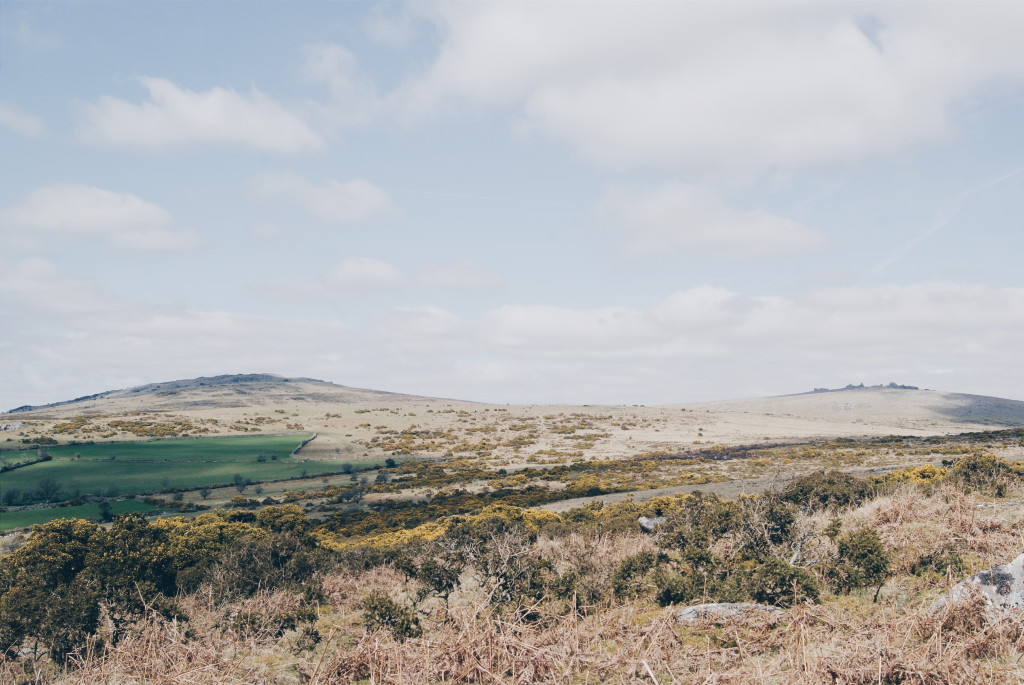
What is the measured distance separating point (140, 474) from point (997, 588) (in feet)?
206

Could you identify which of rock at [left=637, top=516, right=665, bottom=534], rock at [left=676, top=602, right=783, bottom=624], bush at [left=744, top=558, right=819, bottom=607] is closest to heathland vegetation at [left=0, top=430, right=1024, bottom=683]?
bush at [left=744, top=558, right=819, bottom=607]

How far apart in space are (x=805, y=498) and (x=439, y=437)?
224 feet

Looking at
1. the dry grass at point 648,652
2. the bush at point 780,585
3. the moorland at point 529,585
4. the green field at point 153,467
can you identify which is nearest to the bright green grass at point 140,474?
the green field at point 153,467

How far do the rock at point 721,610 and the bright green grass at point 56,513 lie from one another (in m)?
41.4

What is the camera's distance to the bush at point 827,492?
20234 mm

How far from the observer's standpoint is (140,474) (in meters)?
53.2

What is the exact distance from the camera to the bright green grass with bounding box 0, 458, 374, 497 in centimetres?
4781

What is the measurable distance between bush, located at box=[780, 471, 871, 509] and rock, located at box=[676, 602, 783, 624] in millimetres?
12781

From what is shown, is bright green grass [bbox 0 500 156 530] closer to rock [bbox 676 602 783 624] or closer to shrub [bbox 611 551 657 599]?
shrub [bbox 611 551 657 599]

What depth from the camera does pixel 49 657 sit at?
10.4 metres

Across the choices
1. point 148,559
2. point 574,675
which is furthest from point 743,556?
point 148,559

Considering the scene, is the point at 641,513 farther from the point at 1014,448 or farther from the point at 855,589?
the point at 1014,448

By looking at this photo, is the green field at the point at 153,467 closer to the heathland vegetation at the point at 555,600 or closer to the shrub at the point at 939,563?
the heathland vegetation at the point at 555,600

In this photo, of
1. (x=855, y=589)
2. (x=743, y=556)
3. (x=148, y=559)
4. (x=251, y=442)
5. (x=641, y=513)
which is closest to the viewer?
(x=855, y=589)
